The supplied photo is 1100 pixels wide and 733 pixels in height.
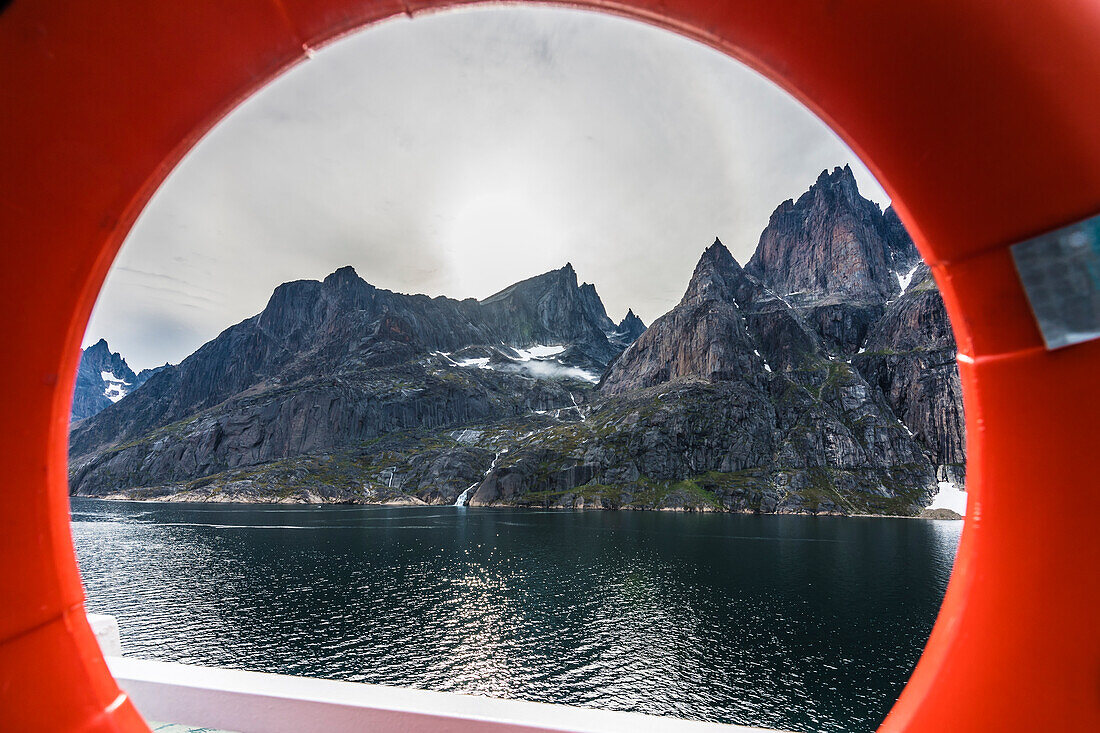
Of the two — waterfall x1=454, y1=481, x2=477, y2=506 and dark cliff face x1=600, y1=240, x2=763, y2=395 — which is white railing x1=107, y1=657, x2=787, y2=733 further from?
dark cliff face x1=600, y1=240, x2=763, y2=395

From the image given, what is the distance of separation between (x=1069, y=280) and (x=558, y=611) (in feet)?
142

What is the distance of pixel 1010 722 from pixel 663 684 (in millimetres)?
31621

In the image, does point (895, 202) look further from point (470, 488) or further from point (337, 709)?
point (470, 488)

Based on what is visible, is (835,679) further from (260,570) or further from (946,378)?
(946,378)

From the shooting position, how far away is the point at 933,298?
16412cm

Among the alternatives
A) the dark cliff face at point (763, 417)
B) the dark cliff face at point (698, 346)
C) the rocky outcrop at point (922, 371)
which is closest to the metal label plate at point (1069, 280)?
the dark cliff face at point (763, 417)

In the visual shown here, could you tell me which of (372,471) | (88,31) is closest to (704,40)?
(88,31)

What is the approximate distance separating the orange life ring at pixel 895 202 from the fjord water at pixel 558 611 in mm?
27213

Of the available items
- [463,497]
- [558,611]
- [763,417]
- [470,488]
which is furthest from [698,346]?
[558,611]

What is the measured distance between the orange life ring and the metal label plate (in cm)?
5

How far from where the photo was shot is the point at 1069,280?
160 cm

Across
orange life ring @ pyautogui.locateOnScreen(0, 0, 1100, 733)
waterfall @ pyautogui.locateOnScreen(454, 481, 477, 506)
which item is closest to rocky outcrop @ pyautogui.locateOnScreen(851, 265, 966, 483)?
waterfall @ pyautogui.locateOnScreen(454, 481, 477, 506)

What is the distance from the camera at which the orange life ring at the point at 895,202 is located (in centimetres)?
161

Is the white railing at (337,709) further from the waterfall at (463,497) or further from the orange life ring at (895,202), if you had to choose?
the waterfall at (463,497)
